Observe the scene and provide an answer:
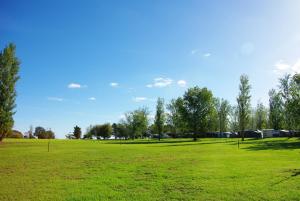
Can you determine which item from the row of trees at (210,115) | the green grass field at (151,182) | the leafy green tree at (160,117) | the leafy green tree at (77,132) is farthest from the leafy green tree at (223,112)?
the green grass field at (151,182)

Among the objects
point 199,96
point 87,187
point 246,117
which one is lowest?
point 87,187

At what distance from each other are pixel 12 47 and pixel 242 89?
57.1 meters

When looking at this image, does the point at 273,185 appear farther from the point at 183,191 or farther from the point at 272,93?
the point at 272,93

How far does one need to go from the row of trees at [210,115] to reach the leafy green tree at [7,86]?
49057mm

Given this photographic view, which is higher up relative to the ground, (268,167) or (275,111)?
(275,111)

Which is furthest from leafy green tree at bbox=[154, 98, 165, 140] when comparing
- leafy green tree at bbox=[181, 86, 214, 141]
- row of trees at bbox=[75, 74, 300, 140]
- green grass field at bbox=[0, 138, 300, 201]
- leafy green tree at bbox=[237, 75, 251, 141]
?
green grass field at bbox=[0, 138, 300, 201]

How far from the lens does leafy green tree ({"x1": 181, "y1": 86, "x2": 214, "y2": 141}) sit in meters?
91.6

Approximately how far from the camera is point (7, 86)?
60781 mm

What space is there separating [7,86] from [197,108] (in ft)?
175

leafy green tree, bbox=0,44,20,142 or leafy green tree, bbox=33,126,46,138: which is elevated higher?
leafy green tree, bbox=0,44,20,142

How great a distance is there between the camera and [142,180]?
1742cm

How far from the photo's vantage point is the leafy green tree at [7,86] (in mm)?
59219

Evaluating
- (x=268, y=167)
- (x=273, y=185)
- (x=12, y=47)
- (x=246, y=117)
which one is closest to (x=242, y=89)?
(x=246, y=117)

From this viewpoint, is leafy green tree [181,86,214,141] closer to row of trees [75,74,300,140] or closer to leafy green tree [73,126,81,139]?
row of trees [75,74,300,140]
